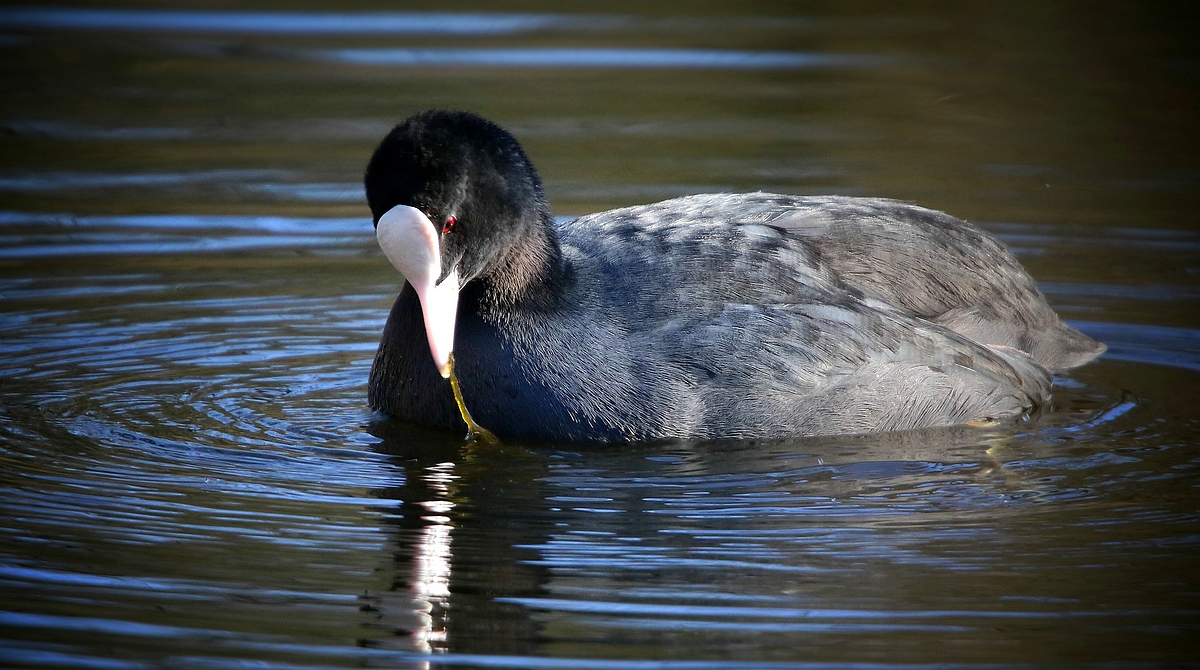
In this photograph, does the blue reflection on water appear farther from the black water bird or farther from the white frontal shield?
the white frontal shield

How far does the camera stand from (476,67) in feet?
33.6

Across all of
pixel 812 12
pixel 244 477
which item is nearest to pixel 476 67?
pixel 812 12

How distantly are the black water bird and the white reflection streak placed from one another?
426 millimetres

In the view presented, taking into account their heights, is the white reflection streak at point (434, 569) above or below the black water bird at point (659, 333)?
below

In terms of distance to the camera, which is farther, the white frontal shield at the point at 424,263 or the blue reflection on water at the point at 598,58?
the blue reflection on water at the point at 598,58

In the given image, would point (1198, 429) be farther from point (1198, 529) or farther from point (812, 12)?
point (812, 12)

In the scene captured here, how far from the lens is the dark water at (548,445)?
3.67 metres

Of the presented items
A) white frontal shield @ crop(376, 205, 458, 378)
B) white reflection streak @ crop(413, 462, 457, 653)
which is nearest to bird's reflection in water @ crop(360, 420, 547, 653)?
white reflection streak @ crop(413, 462, 457, 653)

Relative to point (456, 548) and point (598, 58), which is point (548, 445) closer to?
point (456, 548)

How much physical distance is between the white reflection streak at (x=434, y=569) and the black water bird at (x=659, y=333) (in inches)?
16.8

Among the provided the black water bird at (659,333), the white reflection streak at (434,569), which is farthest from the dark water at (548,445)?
the black water bird at (659,333)

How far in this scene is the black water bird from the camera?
15.9 feet

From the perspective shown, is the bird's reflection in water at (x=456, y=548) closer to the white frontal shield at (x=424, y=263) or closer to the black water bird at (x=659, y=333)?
the black water bird at (x=659, y=333)

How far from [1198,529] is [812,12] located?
8.32 m
